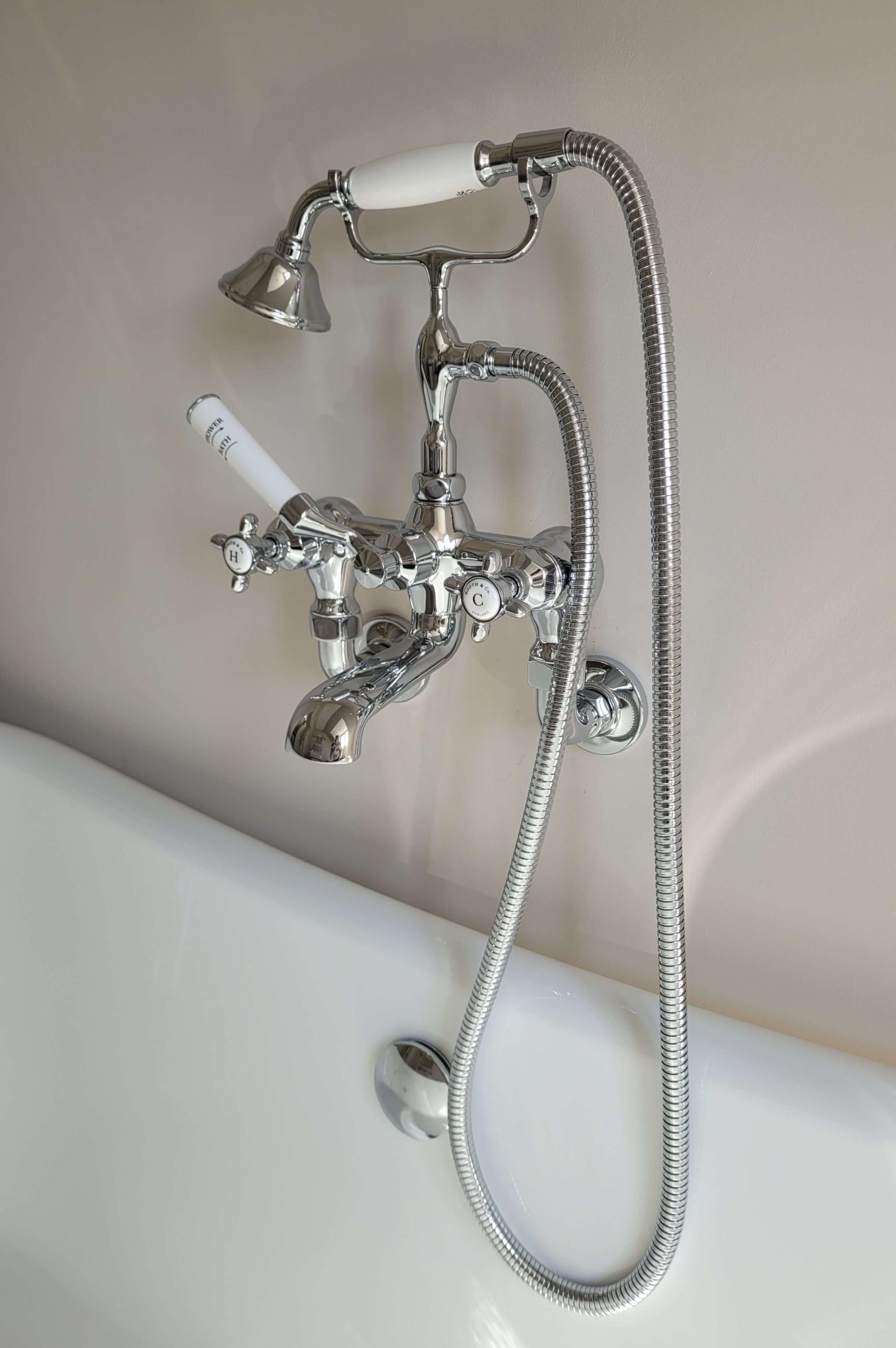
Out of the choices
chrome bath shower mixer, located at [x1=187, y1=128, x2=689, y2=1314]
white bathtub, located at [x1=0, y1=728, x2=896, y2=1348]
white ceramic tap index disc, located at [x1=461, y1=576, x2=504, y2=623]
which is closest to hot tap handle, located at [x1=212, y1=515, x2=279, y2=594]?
chrome bath shower mixer, located at [x1=187, y1=128, x2=689, y2=1314]

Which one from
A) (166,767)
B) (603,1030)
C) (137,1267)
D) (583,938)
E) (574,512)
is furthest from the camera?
(166,767)

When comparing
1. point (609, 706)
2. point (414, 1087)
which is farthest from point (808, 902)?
point (414, 1087)

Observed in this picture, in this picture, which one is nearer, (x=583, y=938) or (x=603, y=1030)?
(x=603, y=1030)

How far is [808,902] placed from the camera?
648mm

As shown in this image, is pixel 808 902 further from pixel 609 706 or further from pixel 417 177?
pixel 417 177

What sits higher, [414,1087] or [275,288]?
[275,288]

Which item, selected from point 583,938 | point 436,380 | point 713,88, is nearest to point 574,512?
point 436,380

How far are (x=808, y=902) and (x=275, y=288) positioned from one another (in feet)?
1.69

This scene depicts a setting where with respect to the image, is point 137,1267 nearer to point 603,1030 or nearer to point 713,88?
point 603,1030

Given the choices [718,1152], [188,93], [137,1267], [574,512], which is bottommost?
[137,1267]

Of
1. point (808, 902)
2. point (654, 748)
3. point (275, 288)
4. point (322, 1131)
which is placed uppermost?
point (275, 288)

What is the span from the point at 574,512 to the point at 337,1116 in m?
0.51

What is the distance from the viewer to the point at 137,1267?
0.88 metres

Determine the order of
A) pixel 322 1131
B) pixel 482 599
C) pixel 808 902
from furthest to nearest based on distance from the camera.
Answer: pixel 322 1131
pixel 808 902
pixel 482 599
